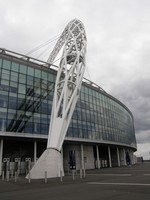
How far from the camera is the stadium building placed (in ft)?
102

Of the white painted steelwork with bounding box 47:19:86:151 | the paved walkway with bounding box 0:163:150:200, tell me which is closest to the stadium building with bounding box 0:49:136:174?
the white painted steelwork with bounding box 47:19:86:151

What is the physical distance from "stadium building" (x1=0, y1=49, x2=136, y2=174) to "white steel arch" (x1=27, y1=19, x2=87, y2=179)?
5380 millimetres

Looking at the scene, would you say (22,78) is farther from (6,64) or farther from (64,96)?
(64,96)

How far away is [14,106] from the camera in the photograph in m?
31.6

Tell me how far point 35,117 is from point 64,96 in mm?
8110

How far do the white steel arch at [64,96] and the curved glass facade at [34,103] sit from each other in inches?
192

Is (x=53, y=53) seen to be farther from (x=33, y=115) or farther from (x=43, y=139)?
(x=43, y=139)

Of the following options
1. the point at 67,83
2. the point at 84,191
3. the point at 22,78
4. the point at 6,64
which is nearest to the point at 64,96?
the point at 67,83

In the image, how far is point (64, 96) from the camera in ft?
94.4

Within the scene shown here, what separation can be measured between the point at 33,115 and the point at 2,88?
6.92 m

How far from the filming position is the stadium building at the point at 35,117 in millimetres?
31141

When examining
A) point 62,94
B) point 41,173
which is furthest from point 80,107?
point 41,173

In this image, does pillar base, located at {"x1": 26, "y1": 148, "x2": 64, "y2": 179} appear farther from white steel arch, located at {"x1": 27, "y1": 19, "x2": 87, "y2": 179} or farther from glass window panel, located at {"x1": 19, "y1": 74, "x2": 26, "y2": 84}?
glass window panel, located at {"x1": 19, "y1": 74, "x2": 26, "y2": 84}

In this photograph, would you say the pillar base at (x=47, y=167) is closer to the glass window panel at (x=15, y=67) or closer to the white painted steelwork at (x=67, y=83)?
the white painted steelwork at (x=67, y=83)
